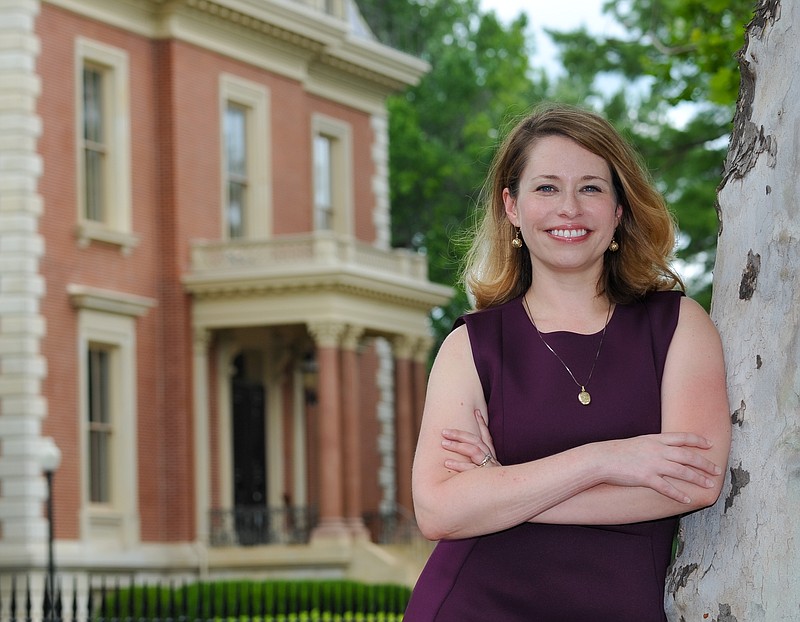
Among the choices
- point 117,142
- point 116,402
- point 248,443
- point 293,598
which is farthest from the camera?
point 248,443

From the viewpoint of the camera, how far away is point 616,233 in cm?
395

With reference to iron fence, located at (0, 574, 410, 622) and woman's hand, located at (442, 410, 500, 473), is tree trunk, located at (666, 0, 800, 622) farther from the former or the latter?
iron fence, located at (0, 574, 410, 622)

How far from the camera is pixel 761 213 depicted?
355 cm

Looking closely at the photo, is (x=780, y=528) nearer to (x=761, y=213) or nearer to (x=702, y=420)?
(x=702, y=420)

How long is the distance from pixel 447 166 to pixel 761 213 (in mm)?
37937

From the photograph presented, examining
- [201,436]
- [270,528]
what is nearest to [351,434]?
[270,528]

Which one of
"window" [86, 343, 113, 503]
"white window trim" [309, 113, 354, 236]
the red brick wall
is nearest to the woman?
the red brick wall

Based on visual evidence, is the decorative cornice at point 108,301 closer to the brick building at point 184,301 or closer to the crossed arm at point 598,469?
the brick building at point 184,301

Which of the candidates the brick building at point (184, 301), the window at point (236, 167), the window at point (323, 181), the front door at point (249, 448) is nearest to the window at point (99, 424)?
the brick building at point (184, 301)

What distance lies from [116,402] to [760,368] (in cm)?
2263

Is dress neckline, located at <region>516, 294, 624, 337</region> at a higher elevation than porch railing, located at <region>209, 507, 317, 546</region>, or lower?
higher

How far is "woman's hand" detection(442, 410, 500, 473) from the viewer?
357 centimetres

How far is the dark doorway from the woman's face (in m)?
24.0

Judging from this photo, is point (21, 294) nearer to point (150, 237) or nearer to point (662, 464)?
point (150, 237)
